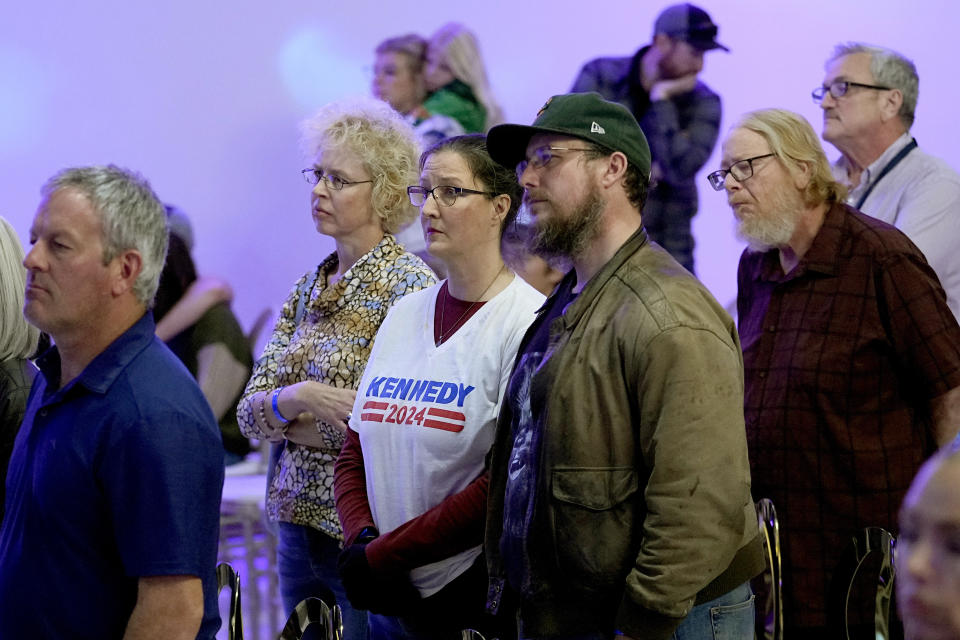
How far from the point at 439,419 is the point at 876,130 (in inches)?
83.2

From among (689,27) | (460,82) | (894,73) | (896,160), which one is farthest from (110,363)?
(689,27)

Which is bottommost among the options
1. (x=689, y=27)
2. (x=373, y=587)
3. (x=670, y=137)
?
(x=373, y=587)

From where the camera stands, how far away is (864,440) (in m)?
2.87

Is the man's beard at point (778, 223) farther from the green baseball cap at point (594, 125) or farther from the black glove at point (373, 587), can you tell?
the black glove at point (373, 587)

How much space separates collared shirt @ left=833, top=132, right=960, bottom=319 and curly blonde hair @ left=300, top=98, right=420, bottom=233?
1.33 metres

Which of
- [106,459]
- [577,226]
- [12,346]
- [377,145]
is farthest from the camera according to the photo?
[377,145]

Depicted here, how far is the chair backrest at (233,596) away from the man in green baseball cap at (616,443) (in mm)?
602

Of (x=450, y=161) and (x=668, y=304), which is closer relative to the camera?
(x=668, y=304)

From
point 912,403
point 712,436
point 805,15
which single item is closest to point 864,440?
point 912,403

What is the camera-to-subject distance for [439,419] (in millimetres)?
2416

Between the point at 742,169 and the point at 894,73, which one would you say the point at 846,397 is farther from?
the point at 894,73

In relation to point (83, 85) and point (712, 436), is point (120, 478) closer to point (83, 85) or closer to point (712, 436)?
point (712, 436)

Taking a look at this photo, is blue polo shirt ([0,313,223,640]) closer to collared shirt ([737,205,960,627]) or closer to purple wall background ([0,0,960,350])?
collared shirt ([737,205,960,627])

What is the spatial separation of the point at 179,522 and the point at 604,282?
803 mm
